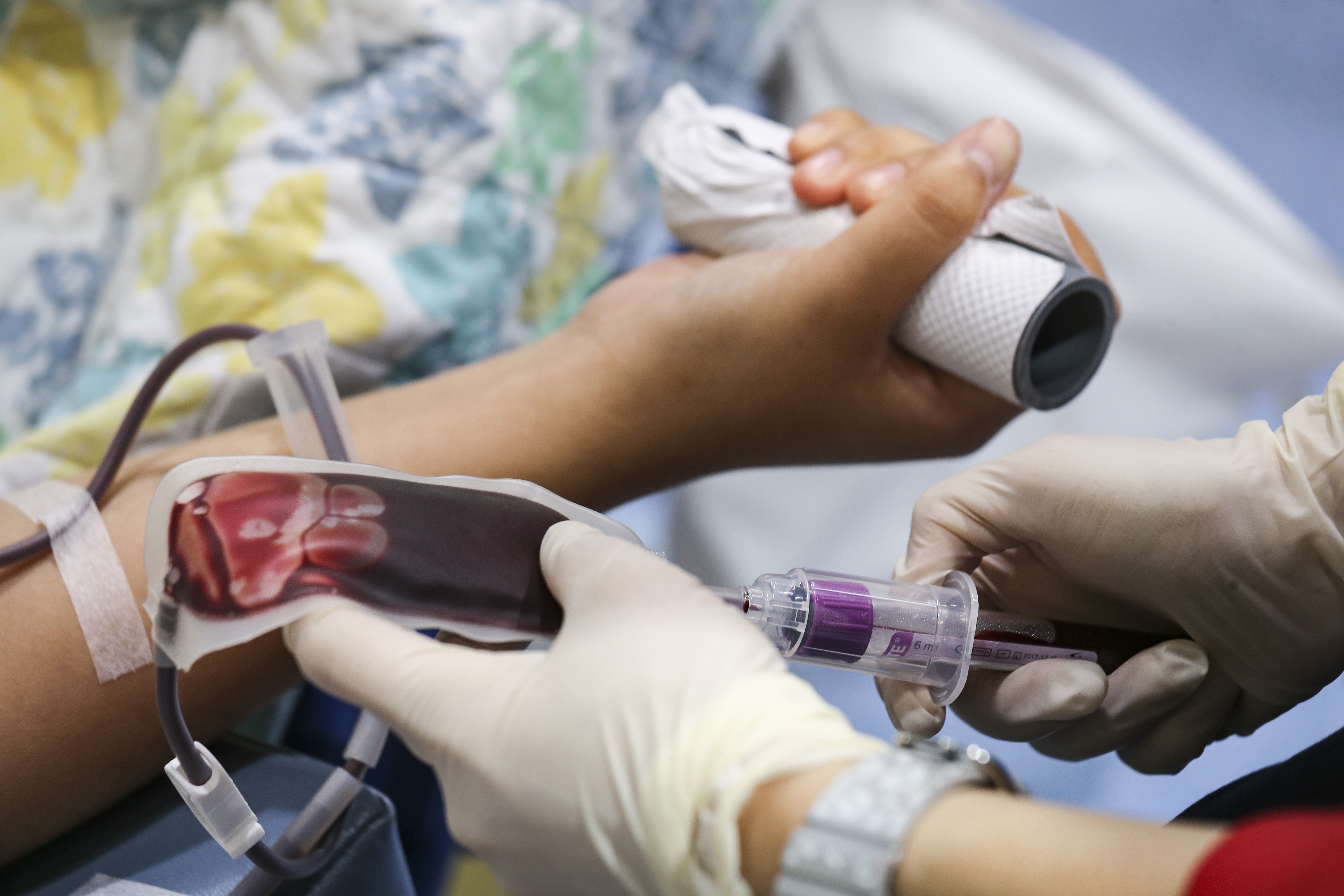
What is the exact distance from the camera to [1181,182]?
1.20 m

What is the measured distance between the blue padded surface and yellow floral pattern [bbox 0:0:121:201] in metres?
0.69

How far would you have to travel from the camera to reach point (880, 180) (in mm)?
898

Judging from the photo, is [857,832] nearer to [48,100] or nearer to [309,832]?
[309,832]

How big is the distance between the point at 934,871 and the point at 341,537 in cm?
35

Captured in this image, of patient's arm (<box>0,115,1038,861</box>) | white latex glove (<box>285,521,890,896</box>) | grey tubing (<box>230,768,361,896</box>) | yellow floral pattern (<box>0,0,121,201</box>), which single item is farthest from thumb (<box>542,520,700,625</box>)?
yellow floral pattern (<box>0,0,121,201</box>)

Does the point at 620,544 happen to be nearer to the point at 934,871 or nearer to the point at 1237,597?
the point at 934,871

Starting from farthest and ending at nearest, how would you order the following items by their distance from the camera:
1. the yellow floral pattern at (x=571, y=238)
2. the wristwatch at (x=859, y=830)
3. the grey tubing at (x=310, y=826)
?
the yellow floral pattern at (x=571, y=238)
the grey tubing at (x=310, y=826)
the wristwatch at (x=859, y=830)

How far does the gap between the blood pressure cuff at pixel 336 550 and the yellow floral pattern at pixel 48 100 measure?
28.9 inches

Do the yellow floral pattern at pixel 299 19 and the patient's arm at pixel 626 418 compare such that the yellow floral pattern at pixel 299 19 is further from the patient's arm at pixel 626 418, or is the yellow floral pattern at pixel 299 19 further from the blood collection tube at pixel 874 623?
the blood collection tube at pixel 874 623

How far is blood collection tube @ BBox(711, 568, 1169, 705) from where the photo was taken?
0.55 meters

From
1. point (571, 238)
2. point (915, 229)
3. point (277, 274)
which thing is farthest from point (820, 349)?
point (277, 274)

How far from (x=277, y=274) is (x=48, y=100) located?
334 mm

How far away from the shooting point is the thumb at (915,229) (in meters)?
0.80

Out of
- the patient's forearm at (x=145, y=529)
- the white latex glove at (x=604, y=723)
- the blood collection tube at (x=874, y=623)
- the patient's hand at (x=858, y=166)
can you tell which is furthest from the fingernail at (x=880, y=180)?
the white latex glove at (x=604, y=723)
